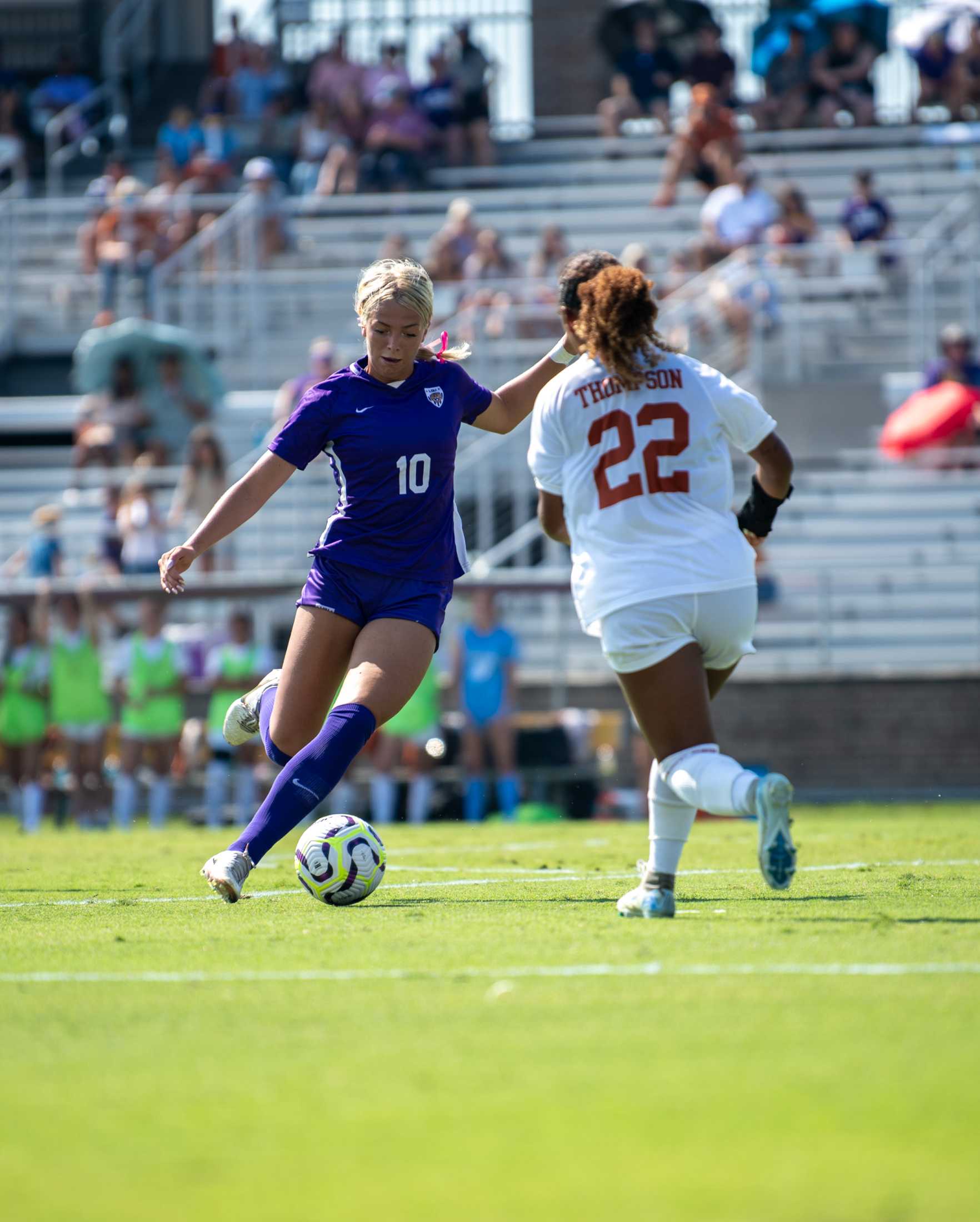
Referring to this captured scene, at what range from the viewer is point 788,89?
2536cm

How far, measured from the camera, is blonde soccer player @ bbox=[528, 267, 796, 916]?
19.3 ft

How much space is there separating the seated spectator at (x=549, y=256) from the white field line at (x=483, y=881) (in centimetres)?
1319

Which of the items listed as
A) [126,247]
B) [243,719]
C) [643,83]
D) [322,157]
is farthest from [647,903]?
[643,83]

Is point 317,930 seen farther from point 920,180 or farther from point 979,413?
point 920,180

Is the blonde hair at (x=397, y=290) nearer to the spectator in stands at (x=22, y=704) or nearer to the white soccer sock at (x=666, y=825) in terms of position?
the white soccer sock at (x=666, y=825)

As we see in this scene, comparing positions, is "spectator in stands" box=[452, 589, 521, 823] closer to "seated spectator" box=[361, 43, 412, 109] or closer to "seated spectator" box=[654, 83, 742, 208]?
"seated spectator" box=[654, 83, 742, 208]

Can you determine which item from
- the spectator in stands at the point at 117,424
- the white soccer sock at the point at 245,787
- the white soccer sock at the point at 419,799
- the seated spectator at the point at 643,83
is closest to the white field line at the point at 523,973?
the white soccer sock at the point at 419,799

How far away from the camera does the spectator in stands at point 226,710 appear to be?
49.0ft

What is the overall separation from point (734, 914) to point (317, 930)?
1.33m

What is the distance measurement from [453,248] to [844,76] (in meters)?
7.12

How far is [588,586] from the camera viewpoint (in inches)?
238

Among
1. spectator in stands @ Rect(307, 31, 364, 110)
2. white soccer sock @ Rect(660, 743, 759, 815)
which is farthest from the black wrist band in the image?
spectator in stands @ Rect(307, 31, 364, 110)

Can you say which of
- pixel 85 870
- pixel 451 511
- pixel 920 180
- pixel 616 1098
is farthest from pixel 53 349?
pixel 616 1098

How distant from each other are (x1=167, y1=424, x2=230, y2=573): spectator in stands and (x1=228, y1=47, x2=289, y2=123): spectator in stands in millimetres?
11423
